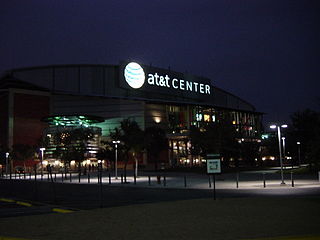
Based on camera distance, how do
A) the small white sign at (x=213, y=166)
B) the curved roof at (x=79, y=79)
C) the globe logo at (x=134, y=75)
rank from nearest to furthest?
the small white sign at (x=213, y=166) < the globe logo at (x=134, y=75) < the curved roof at (x=79, y=79)

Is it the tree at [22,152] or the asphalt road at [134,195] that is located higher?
the tree at [22,152]

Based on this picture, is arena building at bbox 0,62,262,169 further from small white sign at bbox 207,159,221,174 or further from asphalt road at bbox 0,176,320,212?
small white sign at bbox 207,159,221,174

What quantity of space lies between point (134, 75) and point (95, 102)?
45.9 feet

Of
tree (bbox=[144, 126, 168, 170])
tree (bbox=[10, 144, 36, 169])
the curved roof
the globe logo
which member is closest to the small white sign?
tree (bbox=[144, 126, 168, 170])

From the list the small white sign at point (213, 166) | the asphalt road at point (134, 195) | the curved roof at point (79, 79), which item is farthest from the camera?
the curved roof at point (79, 79)

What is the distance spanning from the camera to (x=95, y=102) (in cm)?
10100

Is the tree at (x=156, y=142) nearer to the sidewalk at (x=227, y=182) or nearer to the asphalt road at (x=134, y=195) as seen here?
the sidewalk at (x=227, y=182)

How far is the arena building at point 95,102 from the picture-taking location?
9262cm

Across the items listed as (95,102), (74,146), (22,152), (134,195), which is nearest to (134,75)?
(95,102)

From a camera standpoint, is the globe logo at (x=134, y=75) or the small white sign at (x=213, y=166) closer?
the small white sign at (x=213, y=166)

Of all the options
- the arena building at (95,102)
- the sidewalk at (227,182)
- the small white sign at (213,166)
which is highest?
the arena building at (95,102)

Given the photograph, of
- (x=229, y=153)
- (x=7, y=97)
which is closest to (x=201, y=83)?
(x=229, y=153)

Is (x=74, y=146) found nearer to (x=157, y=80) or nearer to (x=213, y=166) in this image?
(x=157, y=80)

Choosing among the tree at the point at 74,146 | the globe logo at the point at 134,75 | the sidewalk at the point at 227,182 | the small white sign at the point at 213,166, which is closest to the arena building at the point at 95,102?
the globe logo at the point at 134,75
